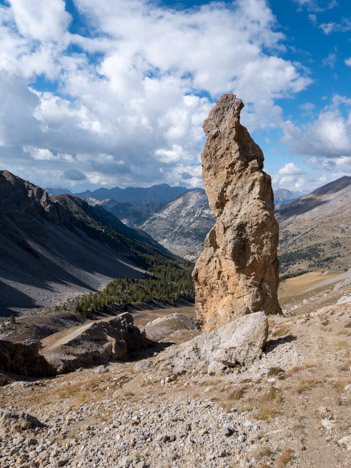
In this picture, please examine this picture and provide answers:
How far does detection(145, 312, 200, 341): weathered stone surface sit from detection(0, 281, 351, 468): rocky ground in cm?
4189

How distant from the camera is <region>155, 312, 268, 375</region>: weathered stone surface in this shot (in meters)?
16.3

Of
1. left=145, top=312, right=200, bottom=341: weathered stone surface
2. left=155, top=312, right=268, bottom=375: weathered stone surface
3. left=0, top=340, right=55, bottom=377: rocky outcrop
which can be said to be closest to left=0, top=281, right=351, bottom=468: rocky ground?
left=155, top=312, right=268, bottom=375: weathered stone surface

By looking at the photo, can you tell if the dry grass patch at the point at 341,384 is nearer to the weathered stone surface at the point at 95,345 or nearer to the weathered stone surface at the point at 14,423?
the weathered stone surface at the point at 14,423

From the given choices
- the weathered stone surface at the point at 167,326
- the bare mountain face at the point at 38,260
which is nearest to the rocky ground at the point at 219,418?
the weathered stone surface at the point at 167,326

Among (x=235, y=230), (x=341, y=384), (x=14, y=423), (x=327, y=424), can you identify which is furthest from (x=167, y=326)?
(x=327, y=424)

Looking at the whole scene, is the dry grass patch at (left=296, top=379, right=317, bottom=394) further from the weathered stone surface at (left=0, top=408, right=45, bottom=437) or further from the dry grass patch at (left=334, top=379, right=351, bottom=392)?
the weathered stone surface at (left=0, top=408, right=45, bottom=437)

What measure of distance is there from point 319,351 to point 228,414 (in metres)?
6.81

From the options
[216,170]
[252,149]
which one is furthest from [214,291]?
[252,149]

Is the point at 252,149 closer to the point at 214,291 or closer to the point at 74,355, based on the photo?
the point at 214,291

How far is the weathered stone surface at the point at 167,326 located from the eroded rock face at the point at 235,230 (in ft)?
101

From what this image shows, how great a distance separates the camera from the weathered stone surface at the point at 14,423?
12.9m

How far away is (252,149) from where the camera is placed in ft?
95.1

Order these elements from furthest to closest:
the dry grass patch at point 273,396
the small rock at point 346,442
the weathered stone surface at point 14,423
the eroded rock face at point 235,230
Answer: the eroded rock face at point 235,230
the weathered stone surface at point 14,423
the dry grass patch at point 273,396
the small rock at point 346,442

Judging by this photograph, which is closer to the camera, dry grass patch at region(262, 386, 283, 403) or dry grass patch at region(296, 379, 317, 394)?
dry grass patch at region(262, 386, 283, 403)
